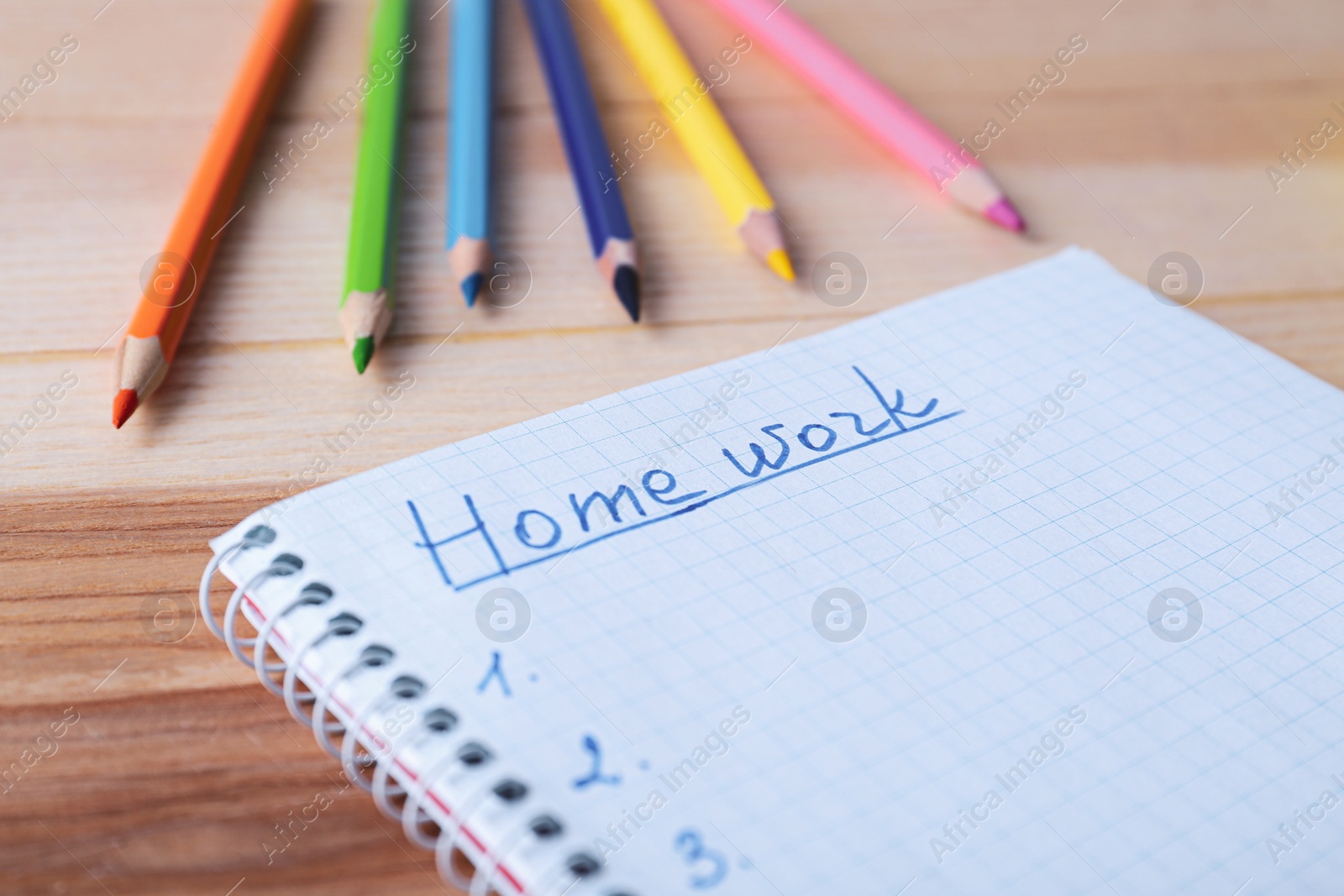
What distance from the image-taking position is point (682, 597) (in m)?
0.37

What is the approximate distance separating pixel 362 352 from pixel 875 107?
0.36 metres

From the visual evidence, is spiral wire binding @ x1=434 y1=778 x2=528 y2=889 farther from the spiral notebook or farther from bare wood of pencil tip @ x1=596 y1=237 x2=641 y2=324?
bare wood of pencil tip @ x1=596 y1=237 x2=641 y2=324

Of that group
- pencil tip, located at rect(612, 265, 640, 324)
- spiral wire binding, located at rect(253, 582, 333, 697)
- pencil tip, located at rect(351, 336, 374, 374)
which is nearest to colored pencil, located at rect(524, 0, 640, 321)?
pencil tip, located at rect(612, 265, 640, 324)

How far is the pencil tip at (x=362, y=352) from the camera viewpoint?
1.59 feet

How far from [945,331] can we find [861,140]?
208mm

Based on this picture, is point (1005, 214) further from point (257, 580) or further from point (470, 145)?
point (257, 580)

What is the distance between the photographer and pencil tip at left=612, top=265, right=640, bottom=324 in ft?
1.71

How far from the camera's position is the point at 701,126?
0.62m

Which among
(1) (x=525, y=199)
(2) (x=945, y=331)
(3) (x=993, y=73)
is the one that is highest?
(3) (x=993, y=73)

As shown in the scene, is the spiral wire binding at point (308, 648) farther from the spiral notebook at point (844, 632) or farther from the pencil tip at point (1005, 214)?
the pencil tip at point (1005, 214)

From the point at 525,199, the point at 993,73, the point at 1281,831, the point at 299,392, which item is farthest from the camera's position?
the point at 993,73

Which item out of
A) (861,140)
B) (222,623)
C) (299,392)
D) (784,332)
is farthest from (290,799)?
(861,140)

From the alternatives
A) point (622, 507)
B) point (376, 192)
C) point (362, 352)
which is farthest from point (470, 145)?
point (622, 507)

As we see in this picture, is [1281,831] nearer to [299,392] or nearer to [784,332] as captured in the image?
[784,332]
